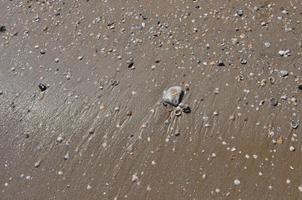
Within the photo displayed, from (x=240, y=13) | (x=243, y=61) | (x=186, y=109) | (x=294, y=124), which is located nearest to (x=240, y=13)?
(x=240, y=13)

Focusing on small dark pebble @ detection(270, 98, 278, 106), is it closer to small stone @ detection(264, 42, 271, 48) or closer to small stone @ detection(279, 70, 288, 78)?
small stone @ detection(279, 70, 288, 78)

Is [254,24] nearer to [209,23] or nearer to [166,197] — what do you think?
[209,23]

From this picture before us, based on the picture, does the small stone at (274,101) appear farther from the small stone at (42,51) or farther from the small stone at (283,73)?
the small stone at (42,51)

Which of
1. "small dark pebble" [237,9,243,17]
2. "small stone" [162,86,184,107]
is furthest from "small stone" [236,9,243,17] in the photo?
"small stone" [162,86,184,107]

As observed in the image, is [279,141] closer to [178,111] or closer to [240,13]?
[178,111]

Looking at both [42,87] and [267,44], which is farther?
[42,87]

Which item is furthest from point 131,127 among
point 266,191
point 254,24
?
point 254,24

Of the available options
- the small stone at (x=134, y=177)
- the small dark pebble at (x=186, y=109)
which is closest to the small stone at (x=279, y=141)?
the small dark pebble at (x=186, y=109)
